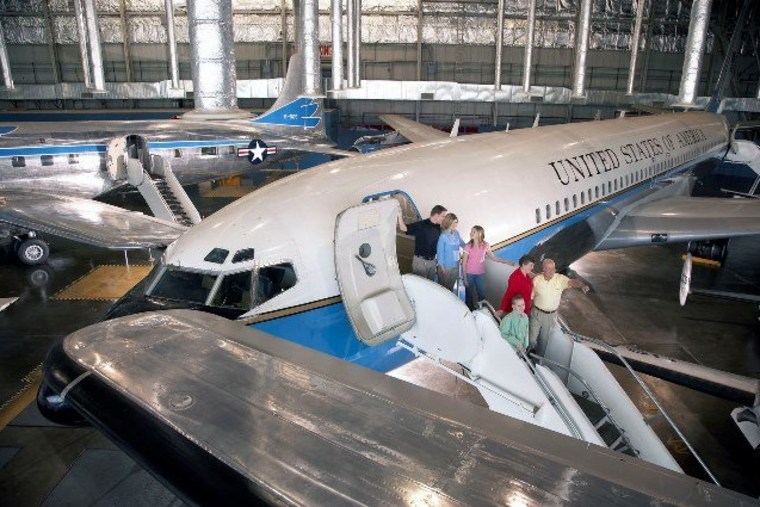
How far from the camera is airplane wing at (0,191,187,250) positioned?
14742 millimetres

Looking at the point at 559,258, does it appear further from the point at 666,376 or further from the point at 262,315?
A: the point at 262,315

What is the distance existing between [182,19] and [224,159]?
1863 centimetres

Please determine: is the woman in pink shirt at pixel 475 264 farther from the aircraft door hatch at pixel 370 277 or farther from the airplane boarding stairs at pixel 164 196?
the airplane boarding stairs at pixel 164 196

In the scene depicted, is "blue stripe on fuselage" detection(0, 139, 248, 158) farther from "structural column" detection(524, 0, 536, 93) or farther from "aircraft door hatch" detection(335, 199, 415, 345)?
"aircraft door hatch" detection(335, 199, 415, 345)

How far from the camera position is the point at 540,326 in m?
7.51

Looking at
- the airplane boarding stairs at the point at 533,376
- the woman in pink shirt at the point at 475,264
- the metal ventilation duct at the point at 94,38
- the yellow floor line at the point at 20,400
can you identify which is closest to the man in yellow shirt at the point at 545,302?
the airplane boarding stairs at the point at 533,376

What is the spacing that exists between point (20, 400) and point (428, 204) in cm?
817

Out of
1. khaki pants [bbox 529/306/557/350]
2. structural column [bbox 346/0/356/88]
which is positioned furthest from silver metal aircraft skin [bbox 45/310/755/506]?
structural column [bbox 346/0/356/88]

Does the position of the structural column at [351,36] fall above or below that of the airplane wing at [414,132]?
above

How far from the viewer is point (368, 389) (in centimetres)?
388

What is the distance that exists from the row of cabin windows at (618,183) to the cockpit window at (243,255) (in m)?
6.05

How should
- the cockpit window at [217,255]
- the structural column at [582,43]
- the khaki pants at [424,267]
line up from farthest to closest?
the structural column at [582,43] < the khaki pants at [424,267] < the cockpit window at [217,255]

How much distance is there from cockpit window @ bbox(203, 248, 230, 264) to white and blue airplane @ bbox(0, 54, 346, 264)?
7.68 meters

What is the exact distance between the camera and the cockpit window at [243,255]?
7.50 meters
